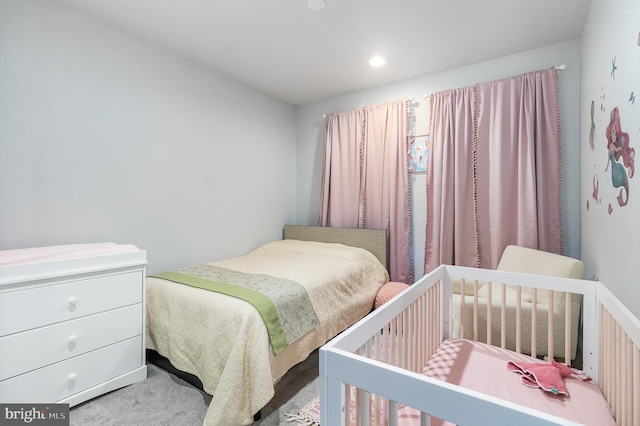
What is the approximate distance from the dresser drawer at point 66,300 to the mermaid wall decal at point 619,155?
2.56 metres

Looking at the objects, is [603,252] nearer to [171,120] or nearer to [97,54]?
[171,120]

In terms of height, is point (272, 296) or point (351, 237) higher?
point (351, 237)

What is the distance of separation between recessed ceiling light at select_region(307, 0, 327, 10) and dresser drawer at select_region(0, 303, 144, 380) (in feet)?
7.24

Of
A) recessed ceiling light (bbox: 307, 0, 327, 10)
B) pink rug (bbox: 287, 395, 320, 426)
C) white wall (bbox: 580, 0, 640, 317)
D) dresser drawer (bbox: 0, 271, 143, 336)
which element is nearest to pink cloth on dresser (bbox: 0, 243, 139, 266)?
dresser drawer (bbox: 0, 271, 143, 336)

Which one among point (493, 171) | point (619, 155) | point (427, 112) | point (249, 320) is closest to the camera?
point (619, 155)

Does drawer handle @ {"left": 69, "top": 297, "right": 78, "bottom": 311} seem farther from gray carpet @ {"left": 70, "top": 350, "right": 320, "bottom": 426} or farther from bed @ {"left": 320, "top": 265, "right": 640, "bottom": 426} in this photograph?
bed @ {"left": 320, "top": 265, "right": 640, "bottom": 426}

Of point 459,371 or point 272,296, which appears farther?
point 272,296

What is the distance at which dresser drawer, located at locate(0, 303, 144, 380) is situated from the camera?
4.61 feet

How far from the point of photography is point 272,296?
177 centimetres

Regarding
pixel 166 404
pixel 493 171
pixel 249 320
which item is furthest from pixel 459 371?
pixel 493 171

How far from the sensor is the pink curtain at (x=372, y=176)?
306 centimetres

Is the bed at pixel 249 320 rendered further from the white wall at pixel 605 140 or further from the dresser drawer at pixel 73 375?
the white wall at pixel 605 140

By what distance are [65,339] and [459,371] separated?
195 cm

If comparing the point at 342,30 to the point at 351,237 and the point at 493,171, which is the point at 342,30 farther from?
the point at 351,237
